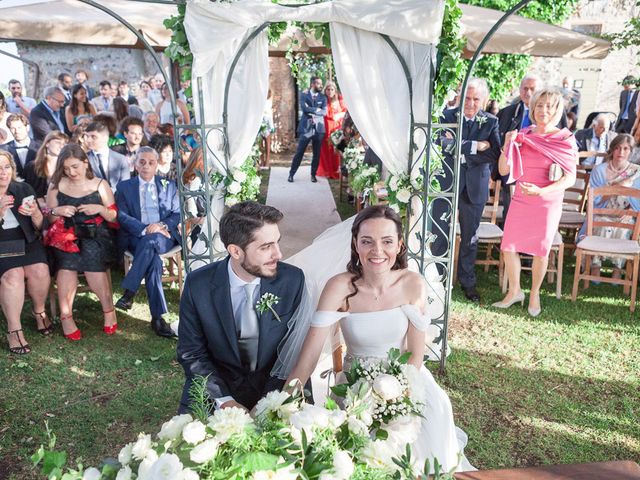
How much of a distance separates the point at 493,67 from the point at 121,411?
1158 centimetres

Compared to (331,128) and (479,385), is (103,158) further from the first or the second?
(331,128)

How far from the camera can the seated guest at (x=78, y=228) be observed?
4.64 meters

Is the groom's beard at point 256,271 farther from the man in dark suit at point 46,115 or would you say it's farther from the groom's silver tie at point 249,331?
the man in dark suit at point 46,115

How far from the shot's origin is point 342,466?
1.36 meters

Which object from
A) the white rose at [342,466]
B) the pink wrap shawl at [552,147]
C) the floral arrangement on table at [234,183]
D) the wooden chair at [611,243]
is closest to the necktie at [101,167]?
the floral arrangement on table at [234,183]

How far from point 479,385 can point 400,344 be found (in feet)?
4.91

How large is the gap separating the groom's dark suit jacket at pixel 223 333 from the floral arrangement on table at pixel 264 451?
93 cm

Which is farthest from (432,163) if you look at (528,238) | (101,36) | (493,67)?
(493,67)

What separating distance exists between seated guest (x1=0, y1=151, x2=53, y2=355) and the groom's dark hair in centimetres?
264

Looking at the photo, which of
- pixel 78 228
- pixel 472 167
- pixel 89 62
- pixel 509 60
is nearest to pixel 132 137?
pixel 78 228

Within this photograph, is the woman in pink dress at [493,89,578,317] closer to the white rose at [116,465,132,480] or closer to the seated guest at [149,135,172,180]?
the seated guest at [149,135,172,180]

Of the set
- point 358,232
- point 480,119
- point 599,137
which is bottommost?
point 358,232

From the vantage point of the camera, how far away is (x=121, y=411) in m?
3.72

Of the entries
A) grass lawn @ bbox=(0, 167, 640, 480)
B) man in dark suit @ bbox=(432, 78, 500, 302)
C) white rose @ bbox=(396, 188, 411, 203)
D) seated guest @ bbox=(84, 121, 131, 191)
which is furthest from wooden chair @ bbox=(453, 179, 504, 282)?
seated guest @ bbox=(84, 121, 131, 191)
